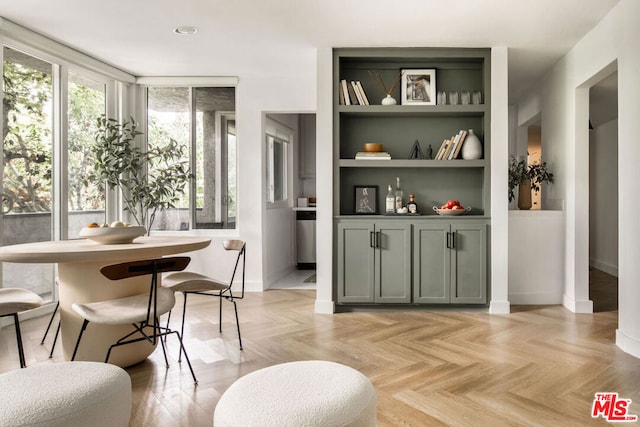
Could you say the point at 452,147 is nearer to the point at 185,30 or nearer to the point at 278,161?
the point at 185,30

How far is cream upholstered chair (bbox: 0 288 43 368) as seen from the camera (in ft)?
7.73

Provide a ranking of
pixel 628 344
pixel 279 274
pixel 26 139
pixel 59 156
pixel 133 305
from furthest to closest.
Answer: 1. pixel 279 274
2. pixel 59 156
3. pixel 26 139
4. pixel 628 344
5. pixel 133 305

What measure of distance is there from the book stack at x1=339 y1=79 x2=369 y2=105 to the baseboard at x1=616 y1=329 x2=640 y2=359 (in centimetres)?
283

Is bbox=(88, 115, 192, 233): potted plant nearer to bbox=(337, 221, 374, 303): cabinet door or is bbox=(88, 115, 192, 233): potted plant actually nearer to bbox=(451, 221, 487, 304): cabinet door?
bbox=(337, 221, 374, 303): cabinet door

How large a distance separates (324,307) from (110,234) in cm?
219

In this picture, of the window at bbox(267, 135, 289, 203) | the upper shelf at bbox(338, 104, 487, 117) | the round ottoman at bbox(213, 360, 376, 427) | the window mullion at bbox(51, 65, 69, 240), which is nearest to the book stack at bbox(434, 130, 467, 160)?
the upper shelf at bbox(338, 104, 487, 117)

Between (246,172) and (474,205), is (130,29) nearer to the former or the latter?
(246,172)

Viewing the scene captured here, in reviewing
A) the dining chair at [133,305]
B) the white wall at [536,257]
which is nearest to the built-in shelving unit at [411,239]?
the white wall at [536,257]

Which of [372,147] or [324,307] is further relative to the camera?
[372,147]

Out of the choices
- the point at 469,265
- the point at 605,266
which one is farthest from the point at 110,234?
the point at 605,266

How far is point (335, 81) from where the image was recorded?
443 cm

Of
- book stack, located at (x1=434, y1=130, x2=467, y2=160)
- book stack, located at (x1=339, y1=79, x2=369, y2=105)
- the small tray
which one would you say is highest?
book stack, located at (x1=339, y1=79, x2=369, y2=105)

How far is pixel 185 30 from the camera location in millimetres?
4008

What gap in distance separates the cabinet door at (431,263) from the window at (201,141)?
2.28 metres
